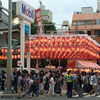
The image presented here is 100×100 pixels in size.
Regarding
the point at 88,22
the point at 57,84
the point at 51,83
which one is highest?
the point at 88,22

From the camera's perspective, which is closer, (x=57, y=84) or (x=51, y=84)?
(x=51, y=84)

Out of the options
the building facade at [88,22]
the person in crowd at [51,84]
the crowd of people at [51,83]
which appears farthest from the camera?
the building facade at [88,22]

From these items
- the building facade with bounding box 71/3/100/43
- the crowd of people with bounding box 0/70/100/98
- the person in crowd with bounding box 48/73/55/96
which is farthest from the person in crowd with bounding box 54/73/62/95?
the building facade with bounding box 71/3/100/43

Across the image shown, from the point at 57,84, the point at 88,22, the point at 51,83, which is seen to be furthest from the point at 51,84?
the point at 88,22

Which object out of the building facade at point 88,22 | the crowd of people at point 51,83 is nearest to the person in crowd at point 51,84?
the crowd of people at point 51,83

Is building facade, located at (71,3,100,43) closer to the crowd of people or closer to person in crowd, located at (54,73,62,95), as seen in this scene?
the crowd of people

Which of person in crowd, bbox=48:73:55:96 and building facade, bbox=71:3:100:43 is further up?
building facade, bbox=71:3:100:43

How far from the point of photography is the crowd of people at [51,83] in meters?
18.7

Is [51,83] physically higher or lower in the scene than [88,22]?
lower

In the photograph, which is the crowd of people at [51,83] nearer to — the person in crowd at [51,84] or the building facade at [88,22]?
the person in crowd at [51,84]

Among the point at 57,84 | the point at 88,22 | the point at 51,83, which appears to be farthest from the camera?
the point at 88,22

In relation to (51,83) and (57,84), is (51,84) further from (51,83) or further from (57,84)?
(57,84)

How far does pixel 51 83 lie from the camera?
20344mm

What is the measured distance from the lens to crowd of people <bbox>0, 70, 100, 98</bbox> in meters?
18.7
